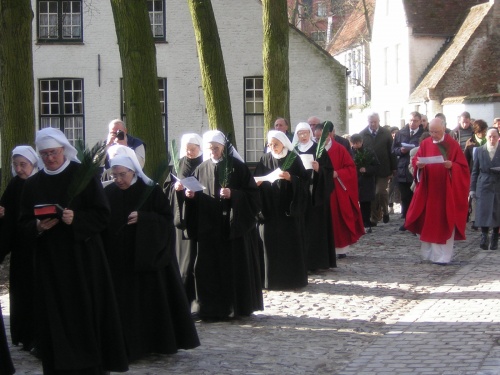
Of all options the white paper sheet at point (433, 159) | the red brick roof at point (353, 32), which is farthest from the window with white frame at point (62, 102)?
the red brick roof at point (353, 32)

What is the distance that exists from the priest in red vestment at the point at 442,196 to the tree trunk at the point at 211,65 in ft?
10.9

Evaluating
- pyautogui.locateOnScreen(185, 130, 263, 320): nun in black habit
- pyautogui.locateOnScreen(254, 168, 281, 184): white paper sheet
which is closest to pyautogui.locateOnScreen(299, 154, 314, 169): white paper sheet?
pyautogui.locateOnScreen(254, 168, 281, 184): white paper sheet

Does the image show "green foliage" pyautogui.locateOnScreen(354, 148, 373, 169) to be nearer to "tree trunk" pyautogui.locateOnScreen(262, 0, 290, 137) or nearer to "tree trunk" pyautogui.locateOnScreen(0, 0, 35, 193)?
"tree trunk" pyautogui.locateOnScreen(262, 0, 290, 137)

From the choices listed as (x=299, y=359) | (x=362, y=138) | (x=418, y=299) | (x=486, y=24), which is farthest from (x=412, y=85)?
(x=299, y=359)

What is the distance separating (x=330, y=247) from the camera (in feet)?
45.8

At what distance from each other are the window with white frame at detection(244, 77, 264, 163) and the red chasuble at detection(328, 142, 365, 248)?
1517 centimetres

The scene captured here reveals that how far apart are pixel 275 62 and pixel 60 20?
45.6ft

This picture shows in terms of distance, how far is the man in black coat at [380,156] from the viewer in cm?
→ 1980

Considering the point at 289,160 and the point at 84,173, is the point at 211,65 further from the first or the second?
the point at 84,173

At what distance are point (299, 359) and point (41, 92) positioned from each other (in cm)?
2260

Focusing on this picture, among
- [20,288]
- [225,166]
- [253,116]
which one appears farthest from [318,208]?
[253,116]

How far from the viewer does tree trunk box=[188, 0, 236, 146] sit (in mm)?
16328

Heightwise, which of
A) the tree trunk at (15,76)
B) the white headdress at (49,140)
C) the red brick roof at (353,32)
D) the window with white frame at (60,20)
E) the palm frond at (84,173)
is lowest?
the palm frond at (84,173)

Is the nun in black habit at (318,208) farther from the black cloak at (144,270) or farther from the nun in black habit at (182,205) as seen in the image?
the black cloak at (144,270)
